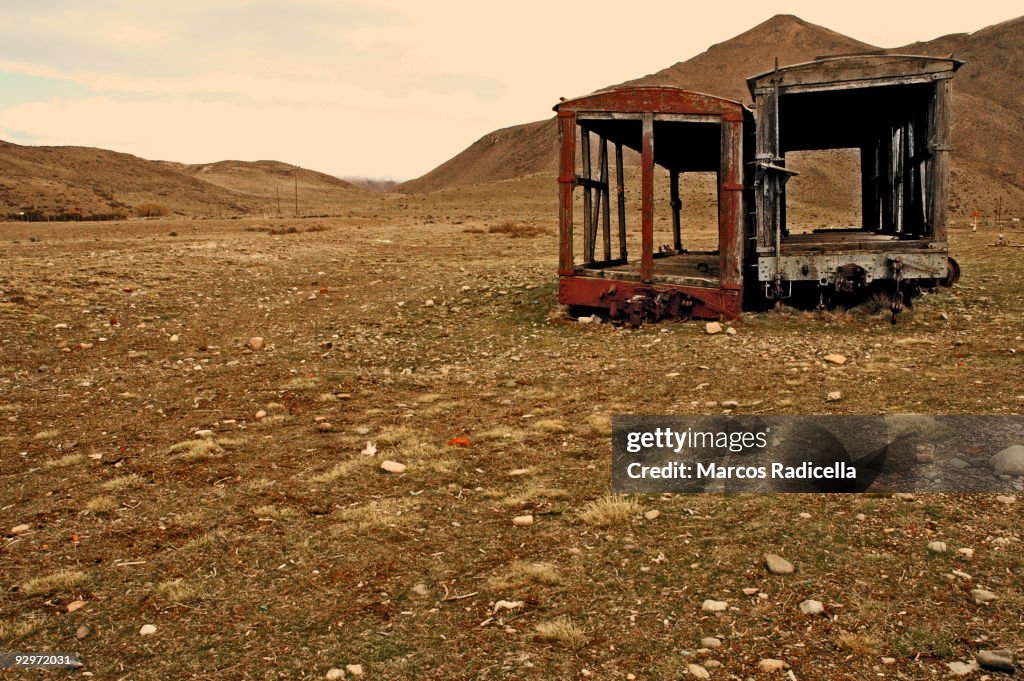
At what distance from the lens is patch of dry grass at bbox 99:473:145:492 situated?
5641mm

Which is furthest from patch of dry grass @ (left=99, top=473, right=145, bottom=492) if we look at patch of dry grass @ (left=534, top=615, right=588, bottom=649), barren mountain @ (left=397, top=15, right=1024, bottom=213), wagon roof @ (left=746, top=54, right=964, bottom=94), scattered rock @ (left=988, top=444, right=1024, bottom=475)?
barren mountain @ (left=397, top=15, right=1024, bottom=213)

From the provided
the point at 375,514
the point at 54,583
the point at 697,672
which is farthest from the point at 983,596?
the point at 54,583

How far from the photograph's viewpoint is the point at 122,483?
5715mm

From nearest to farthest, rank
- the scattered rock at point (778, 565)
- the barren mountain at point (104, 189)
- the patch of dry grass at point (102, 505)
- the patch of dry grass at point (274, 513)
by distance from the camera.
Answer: the scattered rock at point (778, 565) → the patch of dry grass at point (274, 513) → the patch of dry grass at point (102, 505) → the barren mountain at point (104, 189)

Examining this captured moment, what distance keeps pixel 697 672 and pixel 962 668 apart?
109cm

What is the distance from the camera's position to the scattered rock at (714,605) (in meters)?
3.68

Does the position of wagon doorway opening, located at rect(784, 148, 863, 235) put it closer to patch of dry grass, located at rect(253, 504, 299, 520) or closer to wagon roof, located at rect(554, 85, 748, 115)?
wagon roof, located at rect(554, 85, 748, 115)

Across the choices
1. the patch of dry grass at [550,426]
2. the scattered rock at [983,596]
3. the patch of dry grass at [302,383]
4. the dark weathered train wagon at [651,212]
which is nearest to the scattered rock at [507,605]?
the scattered rock at [983,596]

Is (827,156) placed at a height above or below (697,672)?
above

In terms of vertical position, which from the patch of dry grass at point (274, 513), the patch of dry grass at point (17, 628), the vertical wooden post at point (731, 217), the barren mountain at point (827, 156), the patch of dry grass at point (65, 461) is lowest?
the patch of dry grass at point (17, 628)

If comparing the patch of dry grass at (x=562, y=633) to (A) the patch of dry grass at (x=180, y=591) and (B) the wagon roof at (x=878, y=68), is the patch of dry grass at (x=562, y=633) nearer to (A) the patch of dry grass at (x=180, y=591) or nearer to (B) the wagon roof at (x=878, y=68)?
(A) the patch of dry grass at (x=180, y=591)

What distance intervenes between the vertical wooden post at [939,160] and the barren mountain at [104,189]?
3535 cm

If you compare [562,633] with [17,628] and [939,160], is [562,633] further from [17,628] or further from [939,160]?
[939,160]

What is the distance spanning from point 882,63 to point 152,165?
255 feet
